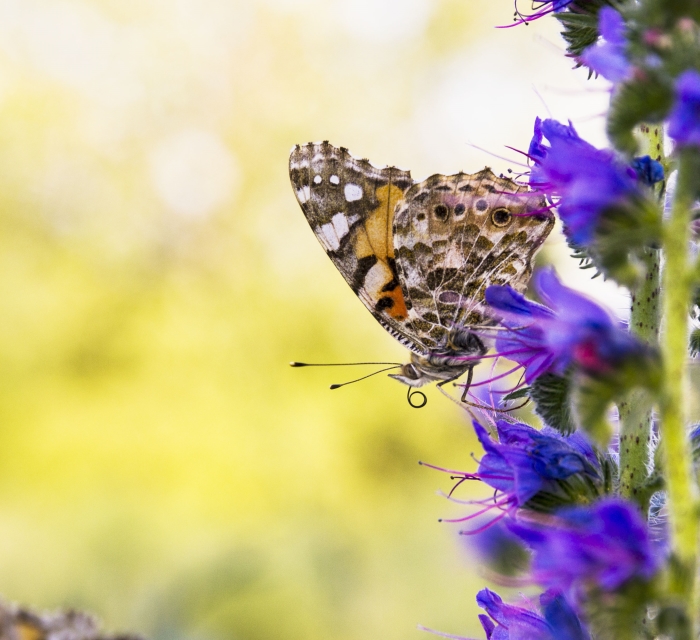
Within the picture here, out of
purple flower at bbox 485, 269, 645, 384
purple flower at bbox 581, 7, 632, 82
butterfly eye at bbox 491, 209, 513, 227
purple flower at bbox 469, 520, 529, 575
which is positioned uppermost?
purple flower at bbox 581, 7, 632, 82

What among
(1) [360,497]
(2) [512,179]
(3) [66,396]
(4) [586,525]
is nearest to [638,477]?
(4) [586,525]

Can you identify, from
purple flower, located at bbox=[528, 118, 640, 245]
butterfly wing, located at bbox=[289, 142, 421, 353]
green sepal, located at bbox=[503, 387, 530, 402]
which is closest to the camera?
purple flower, located at bbox=[528, 118, 640, 245]

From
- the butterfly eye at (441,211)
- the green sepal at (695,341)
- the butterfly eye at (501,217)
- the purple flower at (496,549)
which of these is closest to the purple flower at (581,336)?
the green sepal at (695,341)

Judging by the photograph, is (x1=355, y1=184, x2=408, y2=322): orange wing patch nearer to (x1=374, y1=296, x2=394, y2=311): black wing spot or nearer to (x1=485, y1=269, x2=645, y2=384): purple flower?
(x1=374, y1=296, x2=394, y2=311): black wing spot

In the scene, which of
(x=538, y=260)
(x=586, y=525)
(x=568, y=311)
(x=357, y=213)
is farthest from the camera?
(x=357, y=213)

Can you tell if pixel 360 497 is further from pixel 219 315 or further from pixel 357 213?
pixel 357 213

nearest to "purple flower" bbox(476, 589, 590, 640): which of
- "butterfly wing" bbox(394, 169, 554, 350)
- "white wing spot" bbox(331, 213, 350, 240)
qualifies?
"butterfly wing" bbox(394, 169, 554, 350)

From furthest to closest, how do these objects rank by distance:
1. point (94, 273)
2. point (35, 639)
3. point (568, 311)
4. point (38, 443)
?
1. point (94, 273)
2. point (38, 443)
3. point (35, 639)
4. point (568, 311)

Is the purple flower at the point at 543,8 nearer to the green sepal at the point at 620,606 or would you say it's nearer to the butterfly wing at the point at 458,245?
the butterfly wing at the point at 458,245
